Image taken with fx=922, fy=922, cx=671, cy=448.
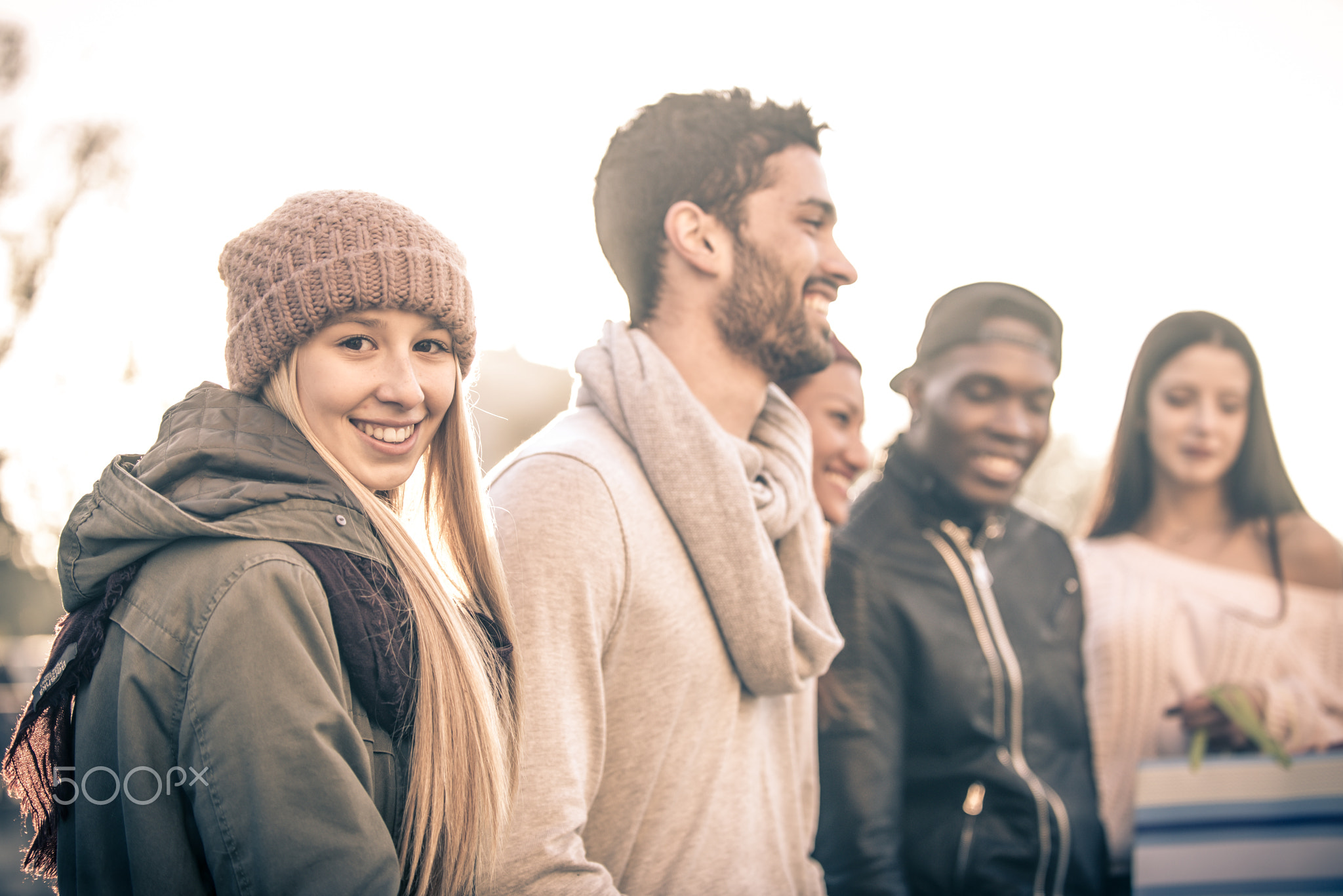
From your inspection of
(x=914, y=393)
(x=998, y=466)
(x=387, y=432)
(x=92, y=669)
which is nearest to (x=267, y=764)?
(x=92, y=669)

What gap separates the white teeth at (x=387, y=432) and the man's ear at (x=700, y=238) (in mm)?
911

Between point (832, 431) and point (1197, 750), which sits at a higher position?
point (832, 431)

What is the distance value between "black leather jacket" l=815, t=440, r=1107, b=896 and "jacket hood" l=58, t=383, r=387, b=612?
69.1 inches

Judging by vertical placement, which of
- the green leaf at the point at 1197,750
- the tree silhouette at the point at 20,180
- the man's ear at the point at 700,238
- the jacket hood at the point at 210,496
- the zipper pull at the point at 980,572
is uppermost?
the tree silhouette at the point at 20,180

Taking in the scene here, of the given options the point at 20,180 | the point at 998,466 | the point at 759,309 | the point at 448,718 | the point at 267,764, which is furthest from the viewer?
the point at 20,180

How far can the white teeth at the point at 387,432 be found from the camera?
5.43ft

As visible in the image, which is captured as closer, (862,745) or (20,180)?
(862,745)

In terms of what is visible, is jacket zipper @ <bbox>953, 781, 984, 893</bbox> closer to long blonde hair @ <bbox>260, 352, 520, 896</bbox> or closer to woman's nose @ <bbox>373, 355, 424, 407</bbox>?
long blonde hair @ <bbox>260, 352, 520, 896</bbox>

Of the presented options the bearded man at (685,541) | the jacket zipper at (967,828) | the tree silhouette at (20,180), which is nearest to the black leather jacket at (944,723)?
the jacket zipper at (967,828)

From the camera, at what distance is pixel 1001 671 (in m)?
2.89

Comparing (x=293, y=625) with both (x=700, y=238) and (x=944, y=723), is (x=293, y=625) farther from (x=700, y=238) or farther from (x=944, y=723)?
(x=944, y=723)

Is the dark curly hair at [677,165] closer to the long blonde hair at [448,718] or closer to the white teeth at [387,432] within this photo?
the white teeth at [387,432]

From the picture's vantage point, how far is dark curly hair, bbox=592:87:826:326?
2.33m

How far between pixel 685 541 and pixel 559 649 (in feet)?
1.30
